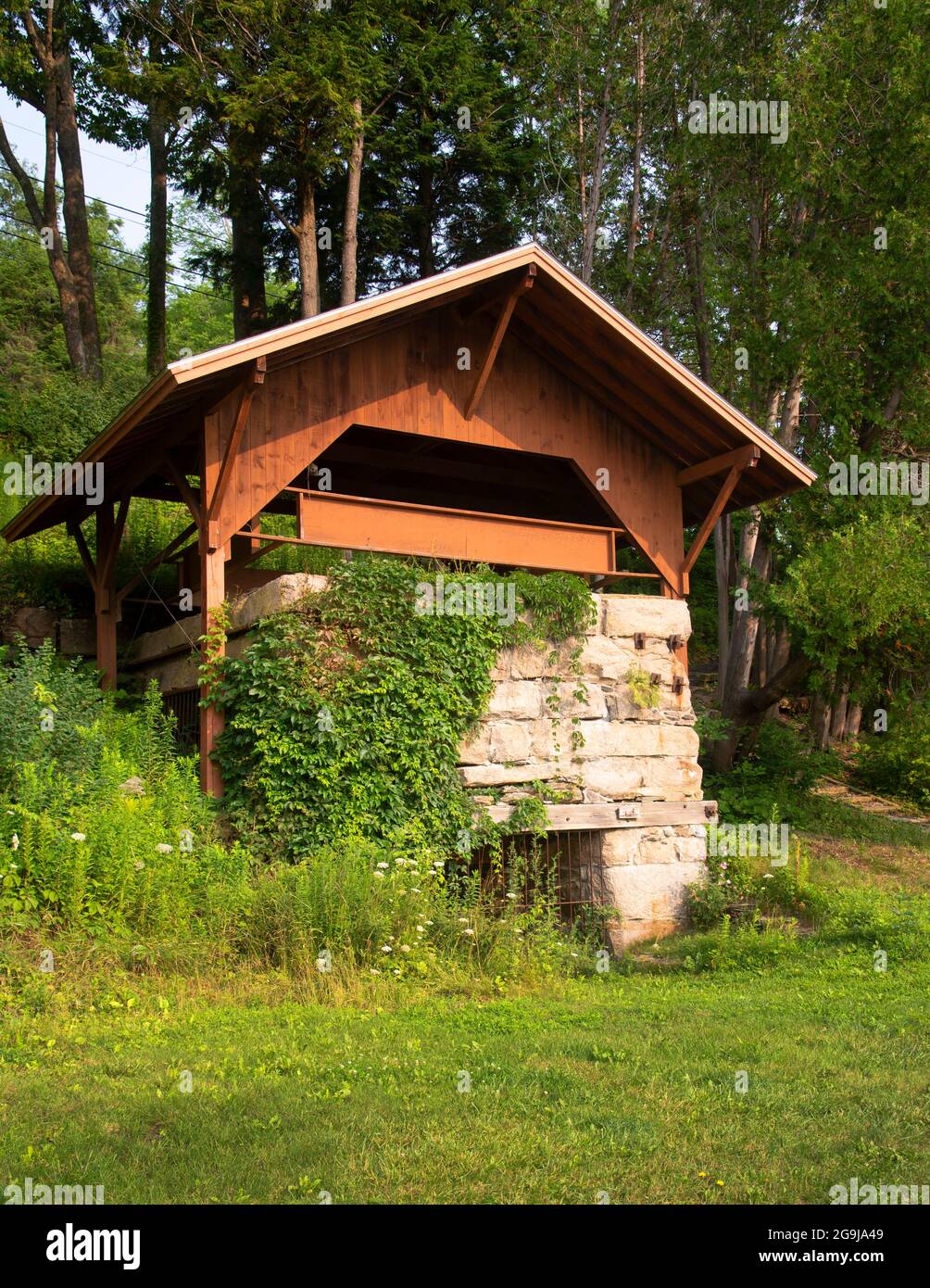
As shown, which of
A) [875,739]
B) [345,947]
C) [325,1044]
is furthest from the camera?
[875,739]

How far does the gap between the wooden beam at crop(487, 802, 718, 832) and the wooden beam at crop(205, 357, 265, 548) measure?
158 inches

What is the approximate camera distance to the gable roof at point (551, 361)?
1038cm

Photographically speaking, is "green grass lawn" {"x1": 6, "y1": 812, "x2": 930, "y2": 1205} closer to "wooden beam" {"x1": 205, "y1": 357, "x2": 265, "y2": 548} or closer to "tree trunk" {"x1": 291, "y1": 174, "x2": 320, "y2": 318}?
"wooden beam" {"x1": 205, "y1": 357, "x2": 265, "y2": 548}

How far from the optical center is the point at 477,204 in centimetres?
2409

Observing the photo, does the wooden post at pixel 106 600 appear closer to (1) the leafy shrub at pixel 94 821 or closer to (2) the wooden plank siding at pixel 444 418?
(1) the leafy shrub at pixel 94 821

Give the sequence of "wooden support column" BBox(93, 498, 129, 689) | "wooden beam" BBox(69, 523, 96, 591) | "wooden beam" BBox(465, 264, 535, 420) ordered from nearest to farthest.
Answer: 1. "wooden beam" BBox(465, 264, 535, 420)
2. "wooden support column" BBox(93, 498, 129, 689)
3. "wooden beam" BBox(69, 523, 96, 591)

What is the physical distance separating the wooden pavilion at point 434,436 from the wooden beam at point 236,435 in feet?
0.07

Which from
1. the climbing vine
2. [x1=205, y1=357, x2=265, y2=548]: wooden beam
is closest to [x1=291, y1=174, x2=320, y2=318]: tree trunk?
[x1=205, y1=357, x2=265, y2=548]: wooden beam

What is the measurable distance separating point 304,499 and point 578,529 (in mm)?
3462

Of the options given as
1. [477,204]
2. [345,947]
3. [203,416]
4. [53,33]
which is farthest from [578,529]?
[53,33]

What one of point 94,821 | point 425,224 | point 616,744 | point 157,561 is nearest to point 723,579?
point 616,744

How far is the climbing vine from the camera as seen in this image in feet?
32.1

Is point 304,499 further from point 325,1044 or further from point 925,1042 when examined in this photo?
point 925,1042
